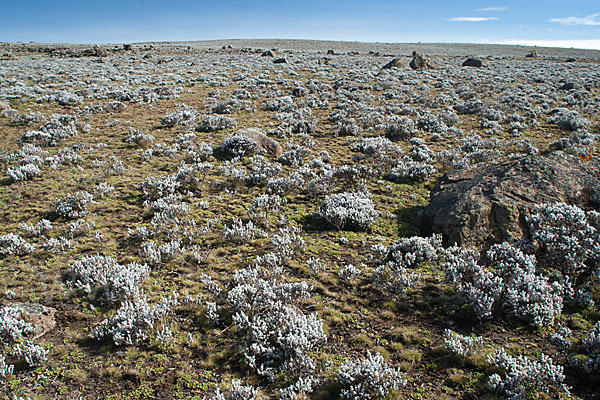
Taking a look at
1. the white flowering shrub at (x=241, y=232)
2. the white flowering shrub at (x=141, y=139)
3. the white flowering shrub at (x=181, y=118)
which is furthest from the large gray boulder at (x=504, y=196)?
the white flowering shrub at (x=181, y=118)

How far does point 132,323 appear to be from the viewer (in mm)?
5047

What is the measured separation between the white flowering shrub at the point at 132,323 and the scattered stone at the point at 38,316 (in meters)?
0.86

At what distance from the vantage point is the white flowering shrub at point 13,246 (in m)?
6.82

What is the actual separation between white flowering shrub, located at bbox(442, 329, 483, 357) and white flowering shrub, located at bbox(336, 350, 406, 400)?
0.93 metres

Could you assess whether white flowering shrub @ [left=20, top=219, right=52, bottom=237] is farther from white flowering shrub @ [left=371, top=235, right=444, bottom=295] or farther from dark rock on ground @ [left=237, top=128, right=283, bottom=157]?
white flowering shrub @ [left=371, top=235, right=444, bottom=295]

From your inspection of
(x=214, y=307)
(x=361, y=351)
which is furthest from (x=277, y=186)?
(x=361, y=351)

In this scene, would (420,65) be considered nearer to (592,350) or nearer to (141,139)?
(141,139)

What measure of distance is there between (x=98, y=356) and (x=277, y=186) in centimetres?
657

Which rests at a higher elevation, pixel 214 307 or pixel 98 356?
pixel 214 307

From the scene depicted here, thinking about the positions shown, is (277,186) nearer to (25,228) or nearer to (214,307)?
(214,307)

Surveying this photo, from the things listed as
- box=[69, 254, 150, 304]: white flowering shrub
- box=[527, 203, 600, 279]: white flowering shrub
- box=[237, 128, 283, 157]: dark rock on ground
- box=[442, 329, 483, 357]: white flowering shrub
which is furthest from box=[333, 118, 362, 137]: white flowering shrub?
box=[442, 329, 483, 357]: white flowering shrub

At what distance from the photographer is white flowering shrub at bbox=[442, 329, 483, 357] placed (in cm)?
455

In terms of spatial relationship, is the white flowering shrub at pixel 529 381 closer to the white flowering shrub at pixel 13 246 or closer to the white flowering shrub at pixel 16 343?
the white flowering shrub at pixel 16 343

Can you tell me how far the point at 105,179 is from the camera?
10.6 m
